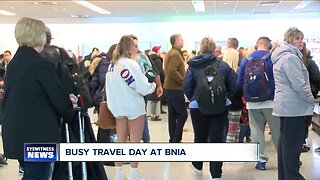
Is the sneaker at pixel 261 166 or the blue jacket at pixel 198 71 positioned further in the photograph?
the sneaker at pixel 261 166

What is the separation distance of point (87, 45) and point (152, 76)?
1362 centimetres

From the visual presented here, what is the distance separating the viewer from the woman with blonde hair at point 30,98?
8.04ft

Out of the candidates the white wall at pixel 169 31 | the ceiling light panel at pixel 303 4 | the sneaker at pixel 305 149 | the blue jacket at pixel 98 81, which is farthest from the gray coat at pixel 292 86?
the white wall at pixel 169 31

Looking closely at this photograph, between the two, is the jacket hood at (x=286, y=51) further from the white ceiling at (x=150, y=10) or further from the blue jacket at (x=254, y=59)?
the white ceiling at (x=150, y=10)

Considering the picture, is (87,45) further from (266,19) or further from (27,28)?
(27,28)

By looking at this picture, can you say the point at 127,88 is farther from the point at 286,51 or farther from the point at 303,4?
the point at 303,4

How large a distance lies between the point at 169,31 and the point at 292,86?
46.3 ft

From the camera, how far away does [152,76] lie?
4.57m

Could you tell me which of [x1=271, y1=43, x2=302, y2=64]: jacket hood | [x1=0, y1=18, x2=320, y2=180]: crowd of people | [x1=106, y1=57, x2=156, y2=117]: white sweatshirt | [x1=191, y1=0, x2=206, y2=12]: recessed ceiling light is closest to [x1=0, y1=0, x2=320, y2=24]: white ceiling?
[x1=191, y1=0, x2=206, y2=12]: recessed ceiling light

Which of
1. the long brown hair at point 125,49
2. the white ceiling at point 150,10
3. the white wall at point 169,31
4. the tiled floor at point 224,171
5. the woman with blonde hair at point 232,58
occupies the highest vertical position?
the white ceiling at point 150,10

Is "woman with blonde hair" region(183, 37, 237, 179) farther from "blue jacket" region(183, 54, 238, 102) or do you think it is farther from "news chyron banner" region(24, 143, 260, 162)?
"news chyron banner" region(24, 143, 260, 162)

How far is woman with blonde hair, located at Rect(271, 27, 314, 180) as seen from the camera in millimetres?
3479

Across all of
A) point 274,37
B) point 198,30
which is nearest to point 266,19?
point 274,37

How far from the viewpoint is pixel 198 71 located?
410 cm
